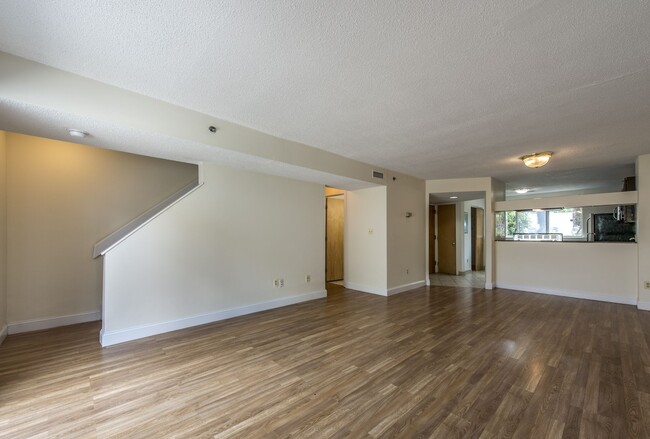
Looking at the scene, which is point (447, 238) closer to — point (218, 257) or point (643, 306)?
point (643, 306)

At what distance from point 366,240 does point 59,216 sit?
520 centimetres

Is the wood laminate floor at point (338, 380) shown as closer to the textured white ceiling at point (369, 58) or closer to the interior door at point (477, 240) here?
the textured white ceiling at point (369, 58)

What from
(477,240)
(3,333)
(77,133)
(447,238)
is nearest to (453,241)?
(447,238)

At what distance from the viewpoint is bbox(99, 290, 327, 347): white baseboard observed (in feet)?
10.4

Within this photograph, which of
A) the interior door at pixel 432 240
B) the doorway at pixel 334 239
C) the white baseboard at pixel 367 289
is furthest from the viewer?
the interior door at pixel 432 240

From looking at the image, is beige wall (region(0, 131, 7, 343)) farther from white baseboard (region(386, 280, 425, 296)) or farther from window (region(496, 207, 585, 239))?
window (region(496, 207, 585, 239))

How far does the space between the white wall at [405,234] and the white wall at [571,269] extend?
187cm

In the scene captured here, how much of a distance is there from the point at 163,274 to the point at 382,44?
3.60 meters

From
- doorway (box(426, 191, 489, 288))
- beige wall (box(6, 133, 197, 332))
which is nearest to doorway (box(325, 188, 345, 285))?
doorway (box(426, 191, 489, 288))

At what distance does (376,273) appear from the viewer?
18.9ft

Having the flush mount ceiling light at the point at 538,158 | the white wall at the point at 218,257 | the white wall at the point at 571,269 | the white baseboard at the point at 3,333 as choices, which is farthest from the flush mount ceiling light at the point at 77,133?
the white wall at the point at 571,269

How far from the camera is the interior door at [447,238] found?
838cm

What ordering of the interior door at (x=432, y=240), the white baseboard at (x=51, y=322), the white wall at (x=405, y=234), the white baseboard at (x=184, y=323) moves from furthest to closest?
1. the interior door at (x=432, y=240)
2. the white wall at (x=405, y=234)
3. the white baseboard at (x=51, y=322)
4. the white baseboard at (x=184, y=323)

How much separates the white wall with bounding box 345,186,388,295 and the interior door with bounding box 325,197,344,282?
3.06 ft
